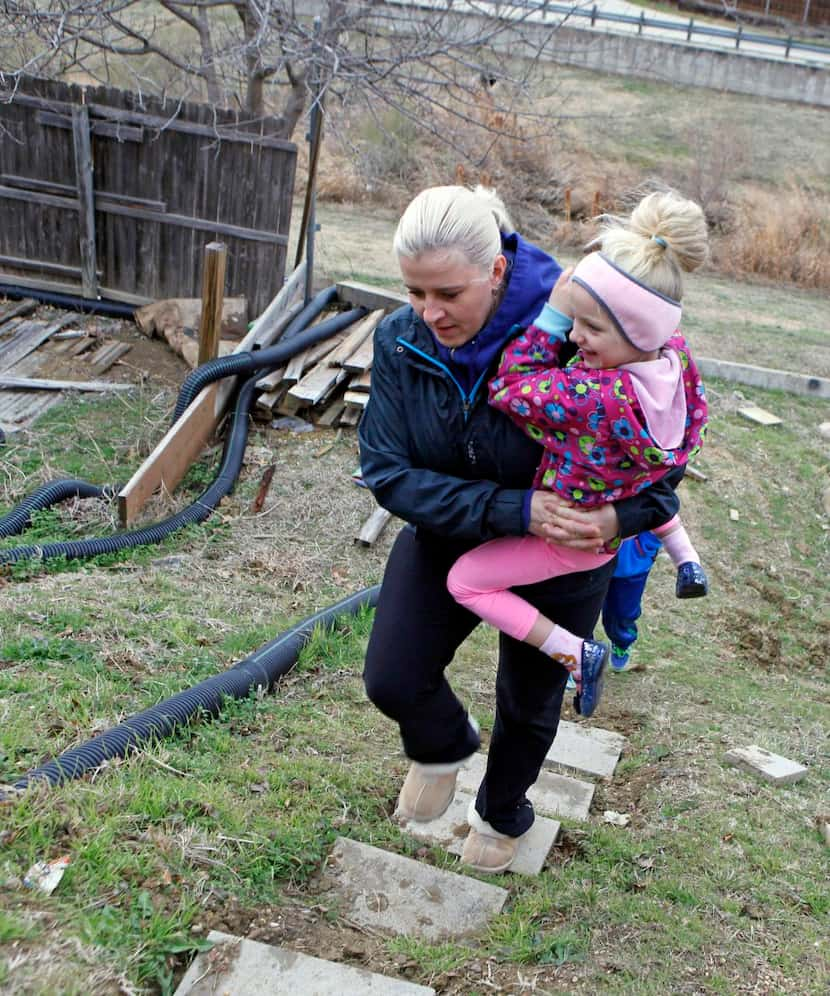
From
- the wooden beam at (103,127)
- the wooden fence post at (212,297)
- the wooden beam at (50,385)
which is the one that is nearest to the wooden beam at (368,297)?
the wooden fence post at (212,297)

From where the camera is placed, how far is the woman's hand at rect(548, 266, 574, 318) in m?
2.47

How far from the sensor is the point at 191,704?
3818 millimetres

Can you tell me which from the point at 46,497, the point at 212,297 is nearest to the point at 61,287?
the point at 212,297

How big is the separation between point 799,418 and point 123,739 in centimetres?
823

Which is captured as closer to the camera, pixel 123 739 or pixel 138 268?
pixel 123 739

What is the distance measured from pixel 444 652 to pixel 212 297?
5.82 meters

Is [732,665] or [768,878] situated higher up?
[768,878]

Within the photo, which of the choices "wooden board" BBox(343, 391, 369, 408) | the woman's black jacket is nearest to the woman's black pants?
the woman's black jacket

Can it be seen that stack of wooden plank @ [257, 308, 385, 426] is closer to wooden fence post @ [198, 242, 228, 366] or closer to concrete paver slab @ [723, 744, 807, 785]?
wooden fence post @ [198, 242, 228, 366]

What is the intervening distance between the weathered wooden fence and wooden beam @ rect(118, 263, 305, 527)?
64.0 inches

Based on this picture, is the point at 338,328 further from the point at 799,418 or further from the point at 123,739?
the point at 123,739

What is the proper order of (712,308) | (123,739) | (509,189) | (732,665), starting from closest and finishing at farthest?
(123,739) → (732,665) → (712,308) → (509,189)

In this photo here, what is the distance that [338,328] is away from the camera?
927 centimetres

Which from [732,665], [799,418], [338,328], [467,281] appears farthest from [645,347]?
[799,418]
